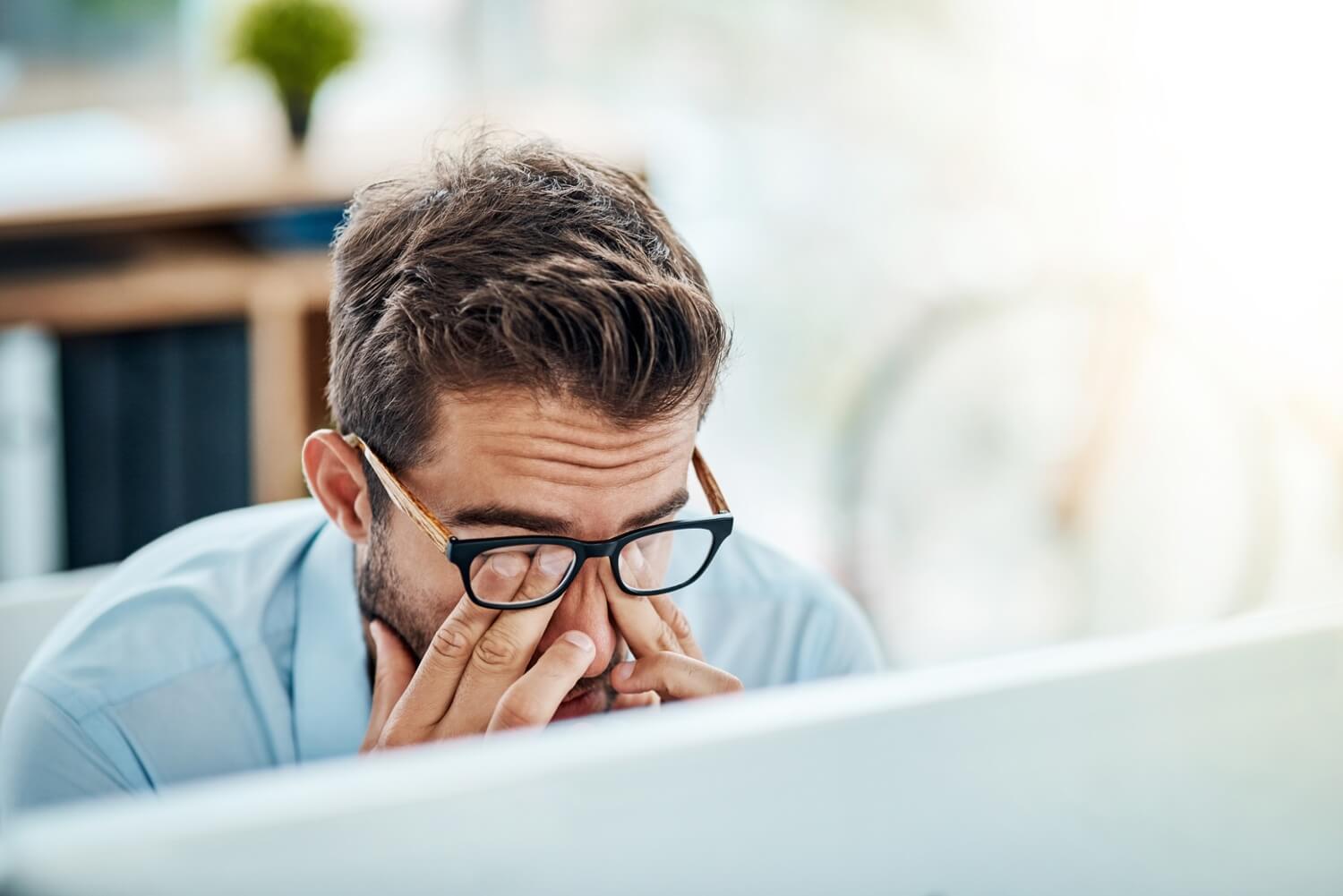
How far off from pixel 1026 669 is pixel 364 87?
280 centimetres

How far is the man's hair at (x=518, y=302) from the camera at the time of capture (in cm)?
99

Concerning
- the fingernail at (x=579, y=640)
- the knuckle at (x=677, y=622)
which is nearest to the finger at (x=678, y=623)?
the knuckle at (x=677, y=622)

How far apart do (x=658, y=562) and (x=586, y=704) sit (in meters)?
0.15

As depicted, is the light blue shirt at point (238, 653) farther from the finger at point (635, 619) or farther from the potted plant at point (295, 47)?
the potted plant at point (295, 47)

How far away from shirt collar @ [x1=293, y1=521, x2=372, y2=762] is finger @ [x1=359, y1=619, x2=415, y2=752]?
0.7 inches

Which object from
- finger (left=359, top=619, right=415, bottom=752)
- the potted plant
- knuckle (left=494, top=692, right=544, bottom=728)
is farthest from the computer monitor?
the potted plant

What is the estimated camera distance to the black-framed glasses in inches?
38.1

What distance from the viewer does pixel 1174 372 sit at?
2697 mm

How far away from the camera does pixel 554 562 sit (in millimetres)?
992

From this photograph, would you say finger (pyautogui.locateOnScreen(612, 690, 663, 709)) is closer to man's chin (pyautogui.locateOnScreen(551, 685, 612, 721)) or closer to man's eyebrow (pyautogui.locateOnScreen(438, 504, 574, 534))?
man's chin (pyautogui.locateOnScreen(551, 685, 612, 721))

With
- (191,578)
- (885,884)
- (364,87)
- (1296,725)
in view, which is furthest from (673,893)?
(364,87)

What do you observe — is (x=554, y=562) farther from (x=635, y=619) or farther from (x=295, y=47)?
(x=295, y=47)

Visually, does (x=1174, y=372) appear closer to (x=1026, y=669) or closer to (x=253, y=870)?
(x=1026, y=669)

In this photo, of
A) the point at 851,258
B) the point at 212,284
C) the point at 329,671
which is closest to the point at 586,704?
the point at 329,671
